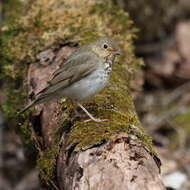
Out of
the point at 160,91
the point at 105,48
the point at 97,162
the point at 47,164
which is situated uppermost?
the point at 105,48

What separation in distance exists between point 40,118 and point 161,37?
4348 mm

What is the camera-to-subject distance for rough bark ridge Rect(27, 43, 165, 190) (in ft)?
10.1

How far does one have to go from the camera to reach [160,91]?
26.9 ft

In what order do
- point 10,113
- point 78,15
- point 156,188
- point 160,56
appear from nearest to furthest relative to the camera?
1. point 156,188
2. point 10,113
3. point 78,15
4. point 160,56

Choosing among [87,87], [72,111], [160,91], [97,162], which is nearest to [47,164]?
[72,111]

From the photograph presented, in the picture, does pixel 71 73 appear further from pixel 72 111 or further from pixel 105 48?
pixel 105 48

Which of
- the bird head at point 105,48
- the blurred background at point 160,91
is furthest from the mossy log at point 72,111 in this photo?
the blurred background at point 160,91

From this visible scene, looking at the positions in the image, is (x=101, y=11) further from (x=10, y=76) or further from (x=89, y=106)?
(x=89, y=106)

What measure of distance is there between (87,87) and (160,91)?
4.23 meters

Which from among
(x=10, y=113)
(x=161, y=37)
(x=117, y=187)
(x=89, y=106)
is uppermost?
(x=117, y=187)

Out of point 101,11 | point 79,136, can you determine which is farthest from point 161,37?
point 79,136

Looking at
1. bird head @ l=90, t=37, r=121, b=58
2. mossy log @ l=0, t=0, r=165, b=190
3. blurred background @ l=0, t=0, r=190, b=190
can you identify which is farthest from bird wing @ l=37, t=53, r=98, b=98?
blurred background @ l=0, t=0, r=190, b=190

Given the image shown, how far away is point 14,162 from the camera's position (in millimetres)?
7453

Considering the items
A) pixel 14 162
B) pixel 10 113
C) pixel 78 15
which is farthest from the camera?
pixel 14 162
